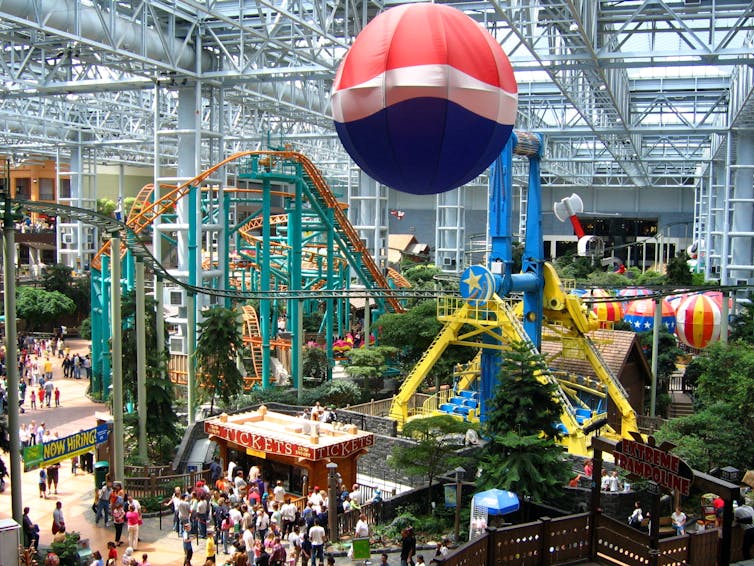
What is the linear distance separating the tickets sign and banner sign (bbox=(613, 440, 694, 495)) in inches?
339

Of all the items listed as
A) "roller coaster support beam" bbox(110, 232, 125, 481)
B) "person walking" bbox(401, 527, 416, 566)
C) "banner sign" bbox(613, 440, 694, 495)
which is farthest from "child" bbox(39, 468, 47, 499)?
"banner sign" bbox(613, 440, 694, 495)

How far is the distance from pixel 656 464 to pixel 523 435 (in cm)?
678

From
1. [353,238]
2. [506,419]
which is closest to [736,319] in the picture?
[353,238]

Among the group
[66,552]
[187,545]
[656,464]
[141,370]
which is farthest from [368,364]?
[656,464]

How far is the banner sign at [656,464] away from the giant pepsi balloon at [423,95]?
12.6ft

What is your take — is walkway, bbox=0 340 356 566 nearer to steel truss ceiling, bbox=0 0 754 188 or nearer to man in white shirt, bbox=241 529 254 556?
man in white shirt, bbox=241 529 254 556

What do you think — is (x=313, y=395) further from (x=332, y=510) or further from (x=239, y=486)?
(x=332, y=510)

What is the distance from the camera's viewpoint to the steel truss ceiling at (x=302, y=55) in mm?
21594

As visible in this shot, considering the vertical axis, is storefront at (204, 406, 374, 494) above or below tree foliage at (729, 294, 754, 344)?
below

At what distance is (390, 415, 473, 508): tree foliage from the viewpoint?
18156mm

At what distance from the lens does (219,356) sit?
79.9 ft

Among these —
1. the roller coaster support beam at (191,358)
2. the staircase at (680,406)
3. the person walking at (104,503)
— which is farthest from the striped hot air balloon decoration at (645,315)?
the person walking at (104,503)

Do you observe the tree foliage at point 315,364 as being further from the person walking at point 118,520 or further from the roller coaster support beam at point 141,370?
the person walking at point 118,520

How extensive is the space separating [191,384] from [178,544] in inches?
316
